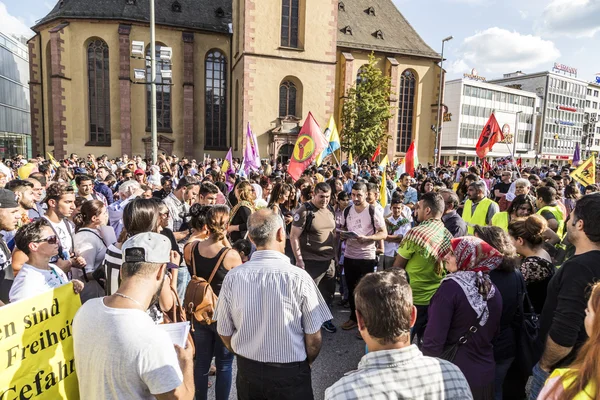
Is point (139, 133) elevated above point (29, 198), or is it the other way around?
point (139, 133)

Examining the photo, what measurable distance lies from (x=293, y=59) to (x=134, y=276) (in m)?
26.2

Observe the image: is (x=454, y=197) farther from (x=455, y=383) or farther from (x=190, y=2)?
(x=190, y=2)

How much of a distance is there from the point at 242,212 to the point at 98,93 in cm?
2719

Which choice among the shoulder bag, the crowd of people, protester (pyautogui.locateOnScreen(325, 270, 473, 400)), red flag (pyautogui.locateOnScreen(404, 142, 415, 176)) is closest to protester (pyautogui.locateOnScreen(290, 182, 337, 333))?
the crowd of people

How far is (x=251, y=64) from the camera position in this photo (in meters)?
25.2

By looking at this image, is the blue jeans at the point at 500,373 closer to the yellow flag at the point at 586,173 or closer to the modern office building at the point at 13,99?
the yellow flag at the point at 586,173

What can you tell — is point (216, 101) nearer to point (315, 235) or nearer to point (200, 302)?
point (315, 235)

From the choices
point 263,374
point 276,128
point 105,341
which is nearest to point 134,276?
point 105,341

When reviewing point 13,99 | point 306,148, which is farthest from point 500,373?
point 13,99

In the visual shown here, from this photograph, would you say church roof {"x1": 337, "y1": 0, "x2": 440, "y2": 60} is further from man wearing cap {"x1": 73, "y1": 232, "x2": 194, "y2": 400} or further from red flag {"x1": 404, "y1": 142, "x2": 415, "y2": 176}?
man wearing cap {"x1": 73, "y1": 232, "x2": 194, "y2": 400}

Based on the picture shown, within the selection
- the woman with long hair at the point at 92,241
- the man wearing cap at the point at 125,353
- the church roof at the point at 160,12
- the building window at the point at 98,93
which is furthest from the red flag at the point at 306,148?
the church roof at the point at 160,12

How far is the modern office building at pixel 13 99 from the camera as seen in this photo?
45.3 meters

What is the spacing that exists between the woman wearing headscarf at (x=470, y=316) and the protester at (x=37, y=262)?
233 cm

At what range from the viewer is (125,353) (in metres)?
1.65
